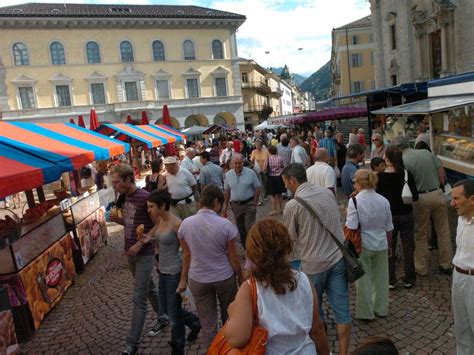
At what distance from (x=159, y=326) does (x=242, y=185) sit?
237 centimetres

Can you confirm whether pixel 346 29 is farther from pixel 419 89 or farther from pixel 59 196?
pixel 59 196

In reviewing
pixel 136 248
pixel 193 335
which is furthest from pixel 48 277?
pixel 193 335

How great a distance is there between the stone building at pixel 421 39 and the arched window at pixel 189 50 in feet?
58.7

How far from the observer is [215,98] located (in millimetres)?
39719

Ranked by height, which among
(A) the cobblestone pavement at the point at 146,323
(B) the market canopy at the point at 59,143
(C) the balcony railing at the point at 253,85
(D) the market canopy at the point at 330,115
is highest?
(C) the balcony railing at the point at 253,85

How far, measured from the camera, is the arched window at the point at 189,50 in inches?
1537

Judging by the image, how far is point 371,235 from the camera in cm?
381

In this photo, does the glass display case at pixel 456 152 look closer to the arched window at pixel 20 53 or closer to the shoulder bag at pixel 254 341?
the shoulder bag at pixel 254 341

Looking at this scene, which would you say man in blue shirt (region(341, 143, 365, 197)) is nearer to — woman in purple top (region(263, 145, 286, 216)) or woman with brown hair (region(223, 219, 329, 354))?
woman in purple top (region(263, 145, 286, 216))

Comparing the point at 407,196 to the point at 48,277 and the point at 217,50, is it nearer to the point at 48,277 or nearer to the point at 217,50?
the point at 48,277

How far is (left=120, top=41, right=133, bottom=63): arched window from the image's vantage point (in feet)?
122

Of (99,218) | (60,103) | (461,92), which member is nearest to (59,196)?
(99,218)

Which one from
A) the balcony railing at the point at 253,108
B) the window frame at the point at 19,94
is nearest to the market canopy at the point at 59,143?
the window frame at the point at 19,94

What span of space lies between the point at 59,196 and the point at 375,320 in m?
5.96
